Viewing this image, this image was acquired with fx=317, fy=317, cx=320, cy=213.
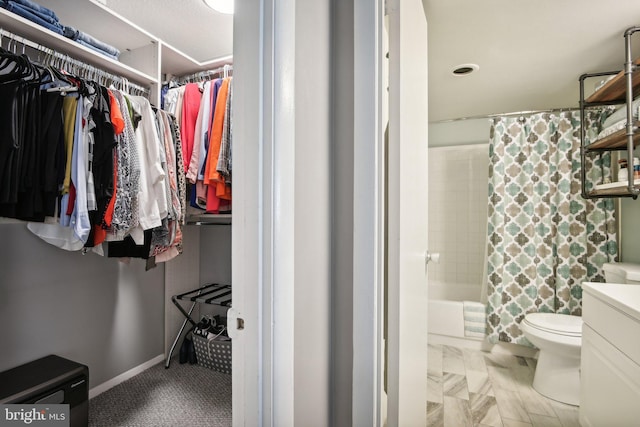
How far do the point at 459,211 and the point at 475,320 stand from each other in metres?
1.15

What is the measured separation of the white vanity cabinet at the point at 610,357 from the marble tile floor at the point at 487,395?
0.80 feet

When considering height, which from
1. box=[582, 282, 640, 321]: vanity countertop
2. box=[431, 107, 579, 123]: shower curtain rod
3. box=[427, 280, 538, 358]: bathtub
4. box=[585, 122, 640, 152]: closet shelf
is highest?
box=[431, 107, 579, 123]: shower curtain rod

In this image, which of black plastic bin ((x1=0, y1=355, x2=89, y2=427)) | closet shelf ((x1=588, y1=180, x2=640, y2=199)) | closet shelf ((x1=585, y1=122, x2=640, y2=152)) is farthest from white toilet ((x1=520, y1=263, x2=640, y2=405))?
black plastic bin ((x1=0, y1=355, x2=89, y2=427))

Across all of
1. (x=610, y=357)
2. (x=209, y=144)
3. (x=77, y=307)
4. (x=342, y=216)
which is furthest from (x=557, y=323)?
(x=77, y=307)

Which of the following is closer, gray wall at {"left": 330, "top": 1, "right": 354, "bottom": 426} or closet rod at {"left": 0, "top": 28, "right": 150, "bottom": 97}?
gray wall at {"left": 330, "top": 1, "right": 354, "bottom": 426}

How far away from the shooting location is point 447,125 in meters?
3.33

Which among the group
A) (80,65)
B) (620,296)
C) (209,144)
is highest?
(80,65)

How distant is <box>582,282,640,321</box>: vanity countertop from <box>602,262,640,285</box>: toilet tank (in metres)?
0.45

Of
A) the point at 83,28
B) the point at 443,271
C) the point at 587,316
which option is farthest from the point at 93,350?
the point at 443,271

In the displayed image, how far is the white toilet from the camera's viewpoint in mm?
1890

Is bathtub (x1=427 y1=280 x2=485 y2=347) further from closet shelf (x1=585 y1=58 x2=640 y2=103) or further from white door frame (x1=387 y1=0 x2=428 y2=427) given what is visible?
closet shelf (x1=585 y1=58 x2=640 y2=103)

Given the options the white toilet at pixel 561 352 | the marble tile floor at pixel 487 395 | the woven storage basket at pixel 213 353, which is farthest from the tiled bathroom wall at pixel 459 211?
the woven storage basket at pixel 213 353

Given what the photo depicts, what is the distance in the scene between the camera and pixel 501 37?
71.9 inches

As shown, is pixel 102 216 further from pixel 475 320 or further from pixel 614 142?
pixel 614 142
